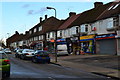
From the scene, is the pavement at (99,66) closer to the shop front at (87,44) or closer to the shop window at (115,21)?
the shop window at (115,21)

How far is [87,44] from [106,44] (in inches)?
214

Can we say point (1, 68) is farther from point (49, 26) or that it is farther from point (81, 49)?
point (49, 26)

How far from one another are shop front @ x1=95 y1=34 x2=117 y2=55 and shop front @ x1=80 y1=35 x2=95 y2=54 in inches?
44.2

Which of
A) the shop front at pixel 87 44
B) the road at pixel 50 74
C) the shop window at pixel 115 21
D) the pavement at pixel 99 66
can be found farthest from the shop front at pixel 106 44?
the road at pixel 50 74

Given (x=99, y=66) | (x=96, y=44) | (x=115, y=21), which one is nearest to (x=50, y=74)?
(x=99, y=66)

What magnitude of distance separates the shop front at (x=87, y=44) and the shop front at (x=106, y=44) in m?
1.12

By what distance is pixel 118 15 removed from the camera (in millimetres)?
28781

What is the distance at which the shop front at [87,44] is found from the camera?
3407 centimetres

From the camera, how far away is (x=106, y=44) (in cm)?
3130

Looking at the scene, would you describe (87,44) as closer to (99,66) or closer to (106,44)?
(106,44)

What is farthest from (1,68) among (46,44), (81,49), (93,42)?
(46,44)

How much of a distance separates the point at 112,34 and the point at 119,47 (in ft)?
7.83

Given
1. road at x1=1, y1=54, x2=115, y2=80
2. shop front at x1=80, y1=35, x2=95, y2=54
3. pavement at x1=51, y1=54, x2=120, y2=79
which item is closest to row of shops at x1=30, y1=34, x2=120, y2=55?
shop front at x1=80, y1=35, x2=95, y2=54

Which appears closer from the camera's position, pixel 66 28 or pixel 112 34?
pixel 112 34
